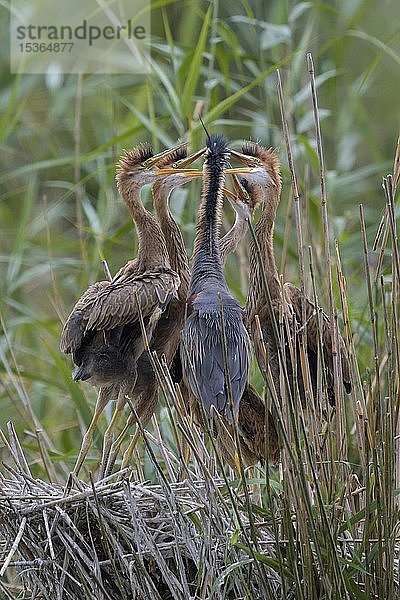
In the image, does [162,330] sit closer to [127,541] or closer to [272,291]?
[272,291]

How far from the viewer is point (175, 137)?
2.53 metres

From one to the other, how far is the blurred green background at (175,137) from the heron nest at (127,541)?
27 centimetres

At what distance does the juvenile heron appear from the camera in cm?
137

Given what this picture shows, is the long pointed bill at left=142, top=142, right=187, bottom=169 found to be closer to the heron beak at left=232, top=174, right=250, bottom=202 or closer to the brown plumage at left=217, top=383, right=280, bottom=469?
the heron beak at left=232, top=174, right=250, bottom=202

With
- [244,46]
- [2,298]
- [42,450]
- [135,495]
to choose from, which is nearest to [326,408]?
[135,495]

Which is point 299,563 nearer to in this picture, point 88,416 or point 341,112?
point 88,416

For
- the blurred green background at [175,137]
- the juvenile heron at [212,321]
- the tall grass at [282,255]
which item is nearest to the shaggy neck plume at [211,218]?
the juvenile heron at [212,321]

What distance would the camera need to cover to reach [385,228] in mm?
1380

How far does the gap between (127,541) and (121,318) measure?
28 centimetres

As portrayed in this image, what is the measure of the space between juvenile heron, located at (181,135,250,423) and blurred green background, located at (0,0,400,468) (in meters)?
0.25

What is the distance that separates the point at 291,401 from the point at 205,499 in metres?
0.19

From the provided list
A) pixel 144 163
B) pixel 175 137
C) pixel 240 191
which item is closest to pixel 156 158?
pixel 144 163

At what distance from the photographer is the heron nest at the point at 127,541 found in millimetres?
1326

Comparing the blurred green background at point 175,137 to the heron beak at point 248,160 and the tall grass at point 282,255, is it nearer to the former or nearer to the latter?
the tall grass at point 282,255
